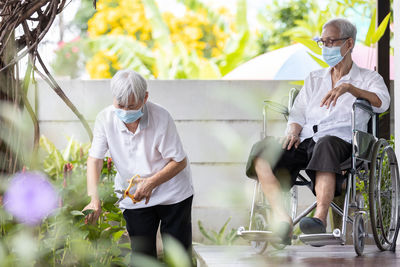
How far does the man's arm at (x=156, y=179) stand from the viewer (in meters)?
2.40

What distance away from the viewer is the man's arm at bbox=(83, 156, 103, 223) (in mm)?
2287

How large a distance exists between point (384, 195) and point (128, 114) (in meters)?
1.31

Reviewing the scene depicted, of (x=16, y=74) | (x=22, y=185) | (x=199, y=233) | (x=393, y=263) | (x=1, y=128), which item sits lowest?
(x=199, y=233)

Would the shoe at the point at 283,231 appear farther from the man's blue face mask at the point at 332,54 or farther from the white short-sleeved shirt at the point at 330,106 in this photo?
the man's blue face mask at the point at 332,54

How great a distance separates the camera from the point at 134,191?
2.63 m

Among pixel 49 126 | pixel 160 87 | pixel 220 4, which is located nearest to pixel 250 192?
pixel 160 87

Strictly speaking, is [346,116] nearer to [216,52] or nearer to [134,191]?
[134,191]

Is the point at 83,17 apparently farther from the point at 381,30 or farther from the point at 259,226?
the point at 259,226

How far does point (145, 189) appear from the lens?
240 cm

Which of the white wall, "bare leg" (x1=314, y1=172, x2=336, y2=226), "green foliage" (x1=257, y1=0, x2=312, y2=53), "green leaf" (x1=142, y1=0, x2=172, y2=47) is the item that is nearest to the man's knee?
"bare leg" (x1=314, y1=172, x2=336, y2=226)

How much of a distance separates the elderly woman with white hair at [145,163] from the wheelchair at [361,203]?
0.29 m

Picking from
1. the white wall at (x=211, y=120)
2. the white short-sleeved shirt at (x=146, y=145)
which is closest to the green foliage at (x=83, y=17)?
the white wall at (x=211, y=120)

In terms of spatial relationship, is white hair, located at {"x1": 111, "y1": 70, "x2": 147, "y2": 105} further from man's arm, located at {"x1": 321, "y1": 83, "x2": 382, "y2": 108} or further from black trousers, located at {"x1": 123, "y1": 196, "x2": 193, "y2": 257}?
man's arm, located at {"x1": 321, "y1": 83, "x2": 382, "y2": 108}

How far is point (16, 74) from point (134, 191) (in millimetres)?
888
